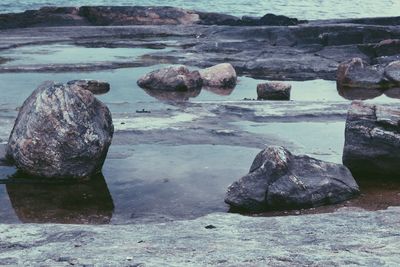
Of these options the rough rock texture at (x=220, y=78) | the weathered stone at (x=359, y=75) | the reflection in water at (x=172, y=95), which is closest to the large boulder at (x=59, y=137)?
the reflection in water at (x=172, y=95)

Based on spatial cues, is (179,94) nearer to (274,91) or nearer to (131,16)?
(274,91)

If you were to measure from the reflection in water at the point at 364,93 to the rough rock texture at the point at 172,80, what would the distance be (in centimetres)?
259

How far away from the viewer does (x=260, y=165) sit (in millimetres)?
5336

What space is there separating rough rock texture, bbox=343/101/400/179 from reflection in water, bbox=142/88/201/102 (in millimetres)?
4567

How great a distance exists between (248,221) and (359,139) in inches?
79.1

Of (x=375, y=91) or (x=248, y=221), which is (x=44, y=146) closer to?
(x=248, y=221)

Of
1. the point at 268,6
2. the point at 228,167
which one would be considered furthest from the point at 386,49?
the point at 268,6

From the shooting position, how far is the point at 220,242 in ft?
12.6

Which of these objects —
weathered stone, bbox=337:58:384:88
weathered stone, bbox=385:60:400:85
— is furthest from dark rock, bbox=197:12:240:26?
weathered stone, bbox=385:60:400:85

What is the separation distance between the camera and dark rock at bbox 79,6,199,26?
2581cm

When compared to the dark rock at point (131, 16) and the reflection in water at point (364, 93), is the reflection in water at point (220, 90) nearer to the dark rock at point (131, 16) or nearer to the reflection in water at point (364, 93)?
the reflection in water at point (364, 93)

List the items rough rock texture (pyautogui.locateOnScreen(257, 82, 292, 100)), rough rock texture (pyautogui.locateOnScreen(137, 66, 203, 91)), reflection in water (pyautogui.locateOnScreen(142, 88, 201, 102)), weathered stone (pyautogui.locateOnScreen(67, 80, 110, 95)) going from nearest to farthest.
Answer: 1. reflection in water (pyautogui.locateOnScreen(142, 88, 201, 102))
2. rough rock texture (pyautogui.locateOnScreen(257, 82, 292, 100))
3. weathered stone (pyautogui.locateOnScreen(67, 80, 110, 95))
4. rough rock texture (pyautogui.locateOnScreen(137, 66, 203, 91))

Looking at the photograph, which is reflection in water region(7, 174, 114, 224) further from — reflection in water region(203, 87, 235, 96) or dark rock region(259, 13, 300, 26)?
dark rock region(259, 13, 300, 26)

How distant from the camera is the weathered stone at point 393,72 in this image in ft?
40.2
